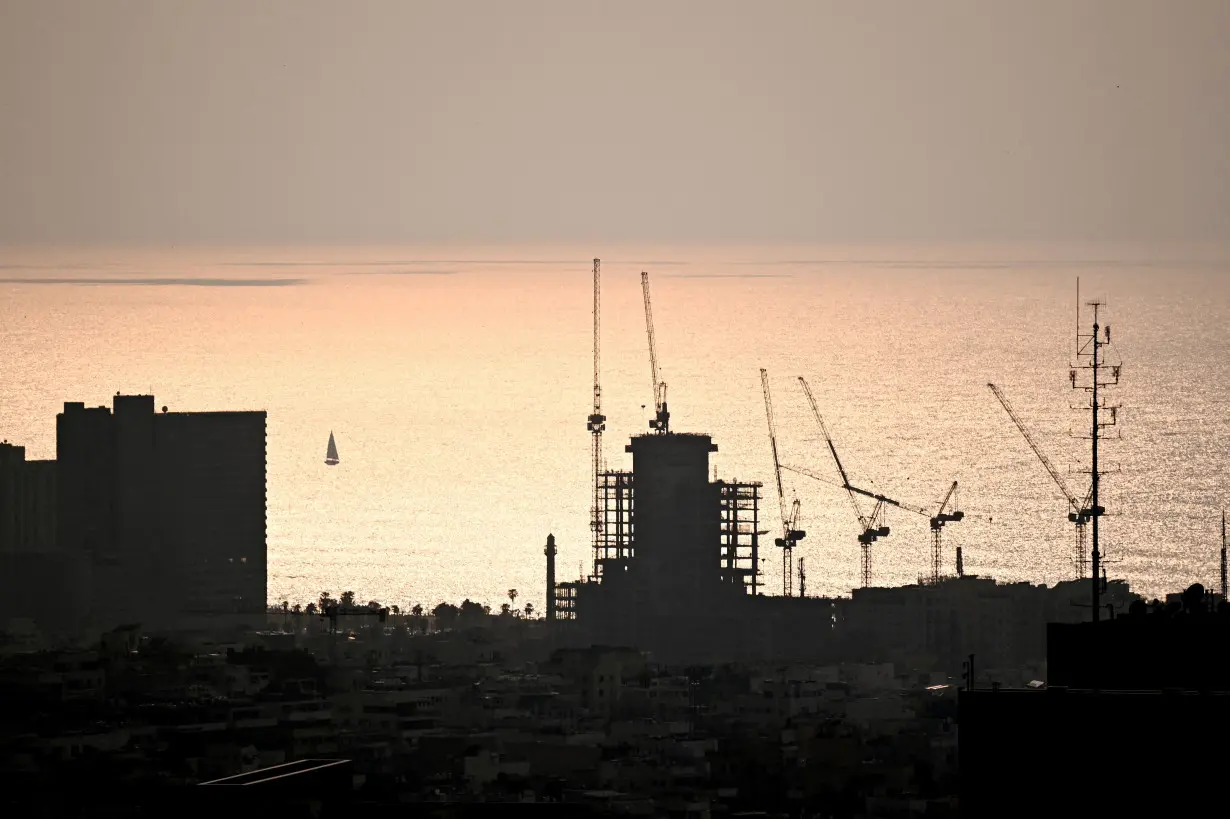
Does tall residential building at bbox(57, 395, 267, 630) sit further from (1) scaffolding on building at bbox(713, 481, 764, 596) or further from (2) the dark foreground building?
(2) the dark foreground building

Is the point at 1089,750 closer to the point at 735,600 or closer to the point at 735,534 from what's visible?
the point at 735,600

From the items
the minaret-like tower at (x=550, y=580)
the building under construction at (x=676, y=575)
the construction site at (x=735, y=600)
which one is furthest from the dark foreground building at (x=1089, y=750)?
the minaret-like tower at (x=550, y=580)

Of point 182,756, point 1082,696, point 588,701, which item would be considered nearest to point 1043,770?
point 1082,696

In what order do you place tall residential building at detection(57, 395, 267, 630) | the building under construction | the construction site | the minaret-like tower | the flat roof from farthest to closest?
tall residential building at detection(57, 395, 267, 630) → the minaret-like tower → the building under construction → the construction site → the flat roof

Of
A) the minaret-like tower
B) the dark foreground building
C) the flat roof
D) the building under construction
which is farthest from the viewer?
the minaret-like tower

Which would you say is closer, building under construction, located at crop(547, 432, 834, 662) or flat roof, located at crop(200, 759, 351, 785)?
flat roof, located at crop(200, 759, 351, 785)

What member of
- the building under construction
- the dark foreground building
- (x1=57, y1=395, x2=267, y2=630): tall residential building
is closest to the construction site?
the building under construction

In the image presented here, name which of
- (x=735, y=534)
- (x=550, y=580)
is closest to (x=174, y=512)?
(x=550, y=580)

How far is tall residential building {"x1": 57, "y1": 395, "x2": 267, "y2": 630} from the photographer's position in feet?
627

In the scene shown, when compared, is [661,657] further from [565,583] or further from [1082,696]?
[1082,696]

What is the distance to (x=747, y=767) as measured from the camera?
3930 inches

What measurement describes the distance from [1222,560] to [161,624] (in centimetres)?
5248

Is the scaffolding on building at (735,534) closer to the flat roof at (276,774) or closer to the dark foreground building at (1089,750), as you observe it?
the flat roof at (276,774)

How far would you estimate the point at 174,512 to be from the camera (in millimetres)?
197500
